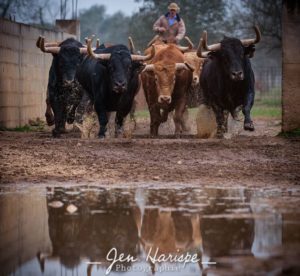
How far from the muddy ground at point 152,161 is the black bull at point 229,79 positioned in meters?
1.53

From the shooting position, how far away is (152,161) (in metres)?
11.2

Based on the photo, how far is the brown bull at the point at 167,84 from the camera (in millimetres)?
16391

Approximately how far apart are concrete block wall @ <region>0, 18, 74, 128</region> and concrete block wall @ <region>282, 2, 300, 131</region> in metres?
5.45

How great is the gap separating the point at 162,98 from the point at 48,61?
6.15 metres

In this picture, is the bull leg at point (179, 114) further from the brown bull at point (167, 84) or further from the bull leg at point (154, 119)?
the bull leg at point (154, 119)

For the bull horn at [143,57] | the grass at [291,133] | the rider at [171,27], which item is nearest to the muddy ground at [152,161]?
the grass at [291,133]

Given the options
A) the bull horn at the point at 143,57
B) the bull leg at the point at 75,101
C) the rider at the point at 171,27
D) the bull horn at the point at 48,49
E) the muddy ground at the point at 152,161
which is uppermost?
the rider at the point at 171,27

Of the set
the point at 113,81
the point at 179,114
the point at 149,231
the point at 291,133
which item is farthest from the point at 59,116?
the point at 149,231

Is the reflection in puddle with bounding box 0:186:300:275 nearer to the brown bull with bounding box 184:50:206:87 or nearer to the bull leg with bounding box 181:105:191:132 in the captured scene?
the brown bull with bounding box 184:50:206:87

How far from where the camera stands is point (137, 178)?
9.70 meters

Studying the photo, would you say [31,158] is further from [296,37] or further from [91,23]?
[91,23]

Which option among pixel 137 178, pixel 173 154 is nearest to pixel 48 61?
pixel 173 154

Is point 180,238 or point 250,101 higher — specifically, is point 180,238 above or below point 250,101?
below

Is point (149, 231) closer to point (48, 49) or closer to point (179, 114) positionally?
point (48, 49)
